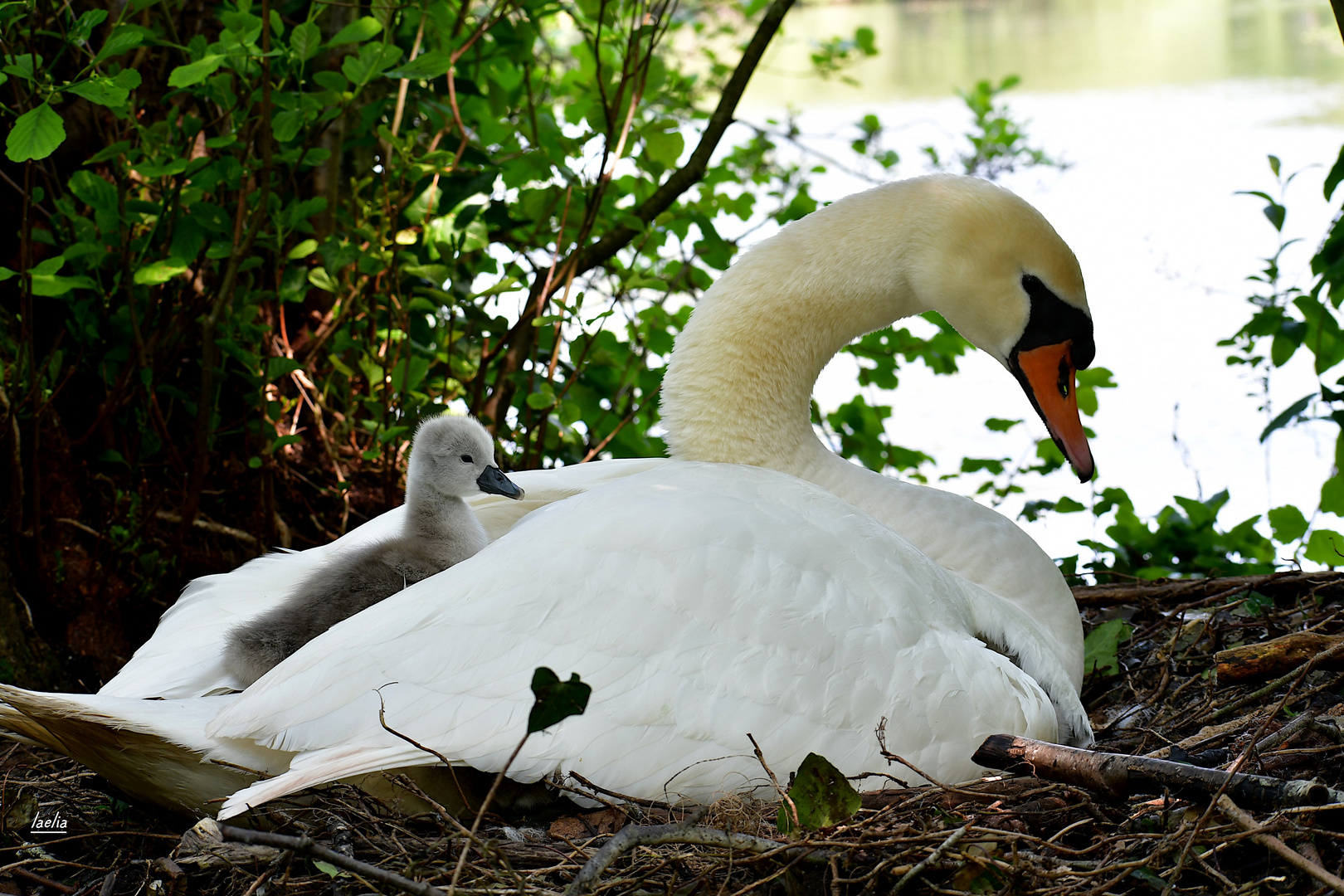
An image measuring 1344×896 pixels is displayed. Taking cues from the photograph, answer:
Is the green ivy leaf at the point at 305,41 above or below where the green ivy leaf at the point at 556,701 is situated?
above

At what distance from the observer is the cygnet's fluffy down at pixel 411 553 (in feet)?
8.08

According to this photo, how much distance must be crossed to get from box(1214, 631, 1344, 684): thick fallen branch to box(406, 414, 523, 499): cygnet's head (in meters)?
1.63

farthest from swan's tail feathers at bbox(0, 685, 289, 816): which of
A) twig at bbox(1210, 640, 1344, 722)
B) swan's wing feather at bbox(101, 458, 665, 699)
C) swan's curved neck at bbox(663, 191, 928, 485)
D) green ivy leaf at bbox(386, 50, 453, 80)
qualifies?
twig at bbox(1210, 640, 1344, 722)

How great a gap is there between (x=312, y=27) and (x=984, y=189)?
1.61 meters

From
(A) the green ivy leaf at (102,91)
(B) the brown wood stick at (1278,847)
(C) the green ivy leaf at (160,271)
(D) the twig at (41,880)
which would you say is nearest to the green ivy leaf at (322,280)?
(C) the green ivy leaf at (160,271)

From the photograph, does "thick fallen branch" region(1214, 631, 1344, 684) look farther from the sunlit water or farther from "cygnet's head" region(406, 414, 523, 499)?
the sunlit water

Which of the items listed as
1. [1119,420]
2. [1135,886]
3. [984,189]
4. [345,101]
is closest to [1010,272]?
[984,189]

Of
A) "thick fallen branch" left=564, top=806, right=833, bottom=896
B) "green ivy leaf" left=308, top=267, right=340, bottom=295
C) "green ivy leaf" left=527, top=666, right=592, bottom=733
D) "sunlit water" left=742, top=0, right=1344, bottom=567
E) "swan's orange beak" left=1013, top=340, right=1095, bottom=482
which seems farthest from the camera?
"sunlit water" left=742, top=0, right=1344, bottom=567

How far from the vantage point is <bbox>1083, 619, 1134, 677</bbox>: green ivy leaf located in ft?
9.81

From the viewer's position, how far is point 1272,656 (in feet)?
8.40

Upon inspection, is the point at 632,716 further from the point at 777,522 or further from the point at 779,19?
the point at 779,19

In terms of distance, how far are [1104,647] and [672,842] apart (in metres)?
1.68

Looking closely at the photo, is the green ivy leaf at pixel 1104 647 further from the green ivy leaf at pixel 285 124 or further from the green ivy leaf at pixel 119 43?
the green ivy leaf at pixel 119 43

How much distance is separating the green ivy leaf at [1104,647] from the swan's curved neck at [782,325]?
78 cm
